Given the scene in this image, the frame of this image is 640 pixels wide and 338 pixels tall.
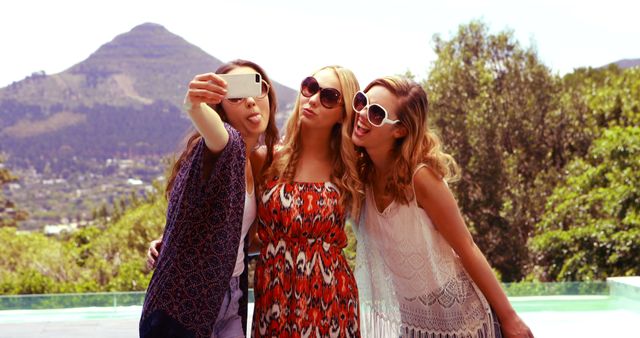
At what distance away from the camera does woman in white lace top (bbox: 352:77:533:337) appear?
2.36 meters

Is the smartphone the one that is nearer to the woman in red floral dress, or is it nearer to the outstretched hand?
the outstretched hand

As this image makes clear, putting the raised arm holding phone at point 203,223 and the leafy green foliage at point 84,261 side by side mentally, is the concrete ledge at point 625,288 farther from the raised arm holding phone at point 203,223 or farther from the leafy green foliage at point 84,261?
the leafy green foliage at point 84,261

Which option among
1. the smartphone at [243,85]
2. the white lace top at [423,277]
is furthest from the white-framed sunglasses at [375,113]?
the smartphone at [243,85]

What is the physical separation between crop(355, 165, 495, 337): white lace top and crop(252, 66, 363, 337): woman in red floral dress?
12cm

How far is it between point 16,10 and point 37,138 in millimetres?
17084

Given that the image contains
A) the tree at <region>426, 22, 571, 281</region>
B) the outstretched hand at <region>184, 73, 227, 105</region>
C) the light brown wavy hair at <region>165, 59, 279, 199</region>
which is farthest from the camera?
the tree at <region>426, 22, 571, 281</region>

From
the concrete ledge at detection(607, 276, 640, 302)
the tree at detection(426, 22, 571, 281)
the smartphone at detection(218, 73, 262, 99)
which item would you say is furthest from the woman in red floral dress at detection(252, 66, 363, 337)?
the tree at detection(426, 22, 571, 281)

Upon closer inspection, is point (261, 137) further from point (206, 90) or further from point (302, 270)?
point (206, 90)

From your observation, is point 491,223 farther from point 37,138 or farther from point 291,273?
point 37,138

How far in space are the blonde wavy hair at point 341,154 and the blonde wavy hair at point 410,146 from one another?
63mm

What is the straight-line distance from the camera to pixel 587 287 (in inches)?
234

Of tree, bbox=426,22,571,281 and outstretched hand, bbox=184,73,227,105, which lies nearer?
outstretched hand, bbox=184,73,227,105

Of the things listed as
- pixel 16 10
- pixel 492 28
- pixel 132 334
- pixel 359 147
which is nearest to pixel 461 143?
pixel 492 28

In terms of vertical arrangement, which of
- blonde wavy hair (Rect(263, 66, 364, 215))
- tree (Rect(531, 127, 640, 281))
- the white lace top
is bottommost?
tree (Rect(531, 127, 640, 281))
